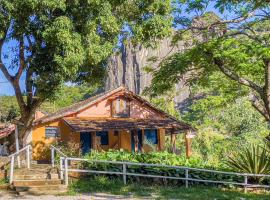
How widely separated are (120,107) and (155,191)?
16.0 meters

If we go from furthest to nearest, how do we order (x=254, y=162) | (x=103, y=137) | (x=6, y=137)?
(x=6, y=137) → (x=103, y=137) → (x=254, y=162)

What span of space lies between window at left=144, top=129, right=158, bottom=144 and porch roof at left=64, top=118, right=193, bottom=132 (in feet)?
4.38

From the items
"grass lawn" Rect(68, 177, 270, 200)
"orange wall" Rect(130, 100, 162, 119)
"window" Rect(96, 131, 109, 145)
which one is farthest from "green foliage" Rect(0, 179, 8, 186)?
"orange wall" Rect(130, 100, 162, 119)

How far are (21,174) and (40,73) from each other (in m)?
4.17

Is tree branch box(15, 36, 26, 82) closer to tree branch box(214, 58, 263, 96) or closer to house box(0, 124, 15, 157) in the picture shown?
tree branch box(214, 58, 263, 96)

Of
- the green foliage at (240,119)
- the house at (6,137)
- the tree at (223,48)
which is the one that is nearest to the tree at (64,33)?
the tree at (223,48)

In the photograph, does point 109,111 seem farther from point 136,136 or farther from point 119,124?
point 136,136

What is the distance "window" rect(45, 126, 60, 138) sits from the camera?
27125 mm

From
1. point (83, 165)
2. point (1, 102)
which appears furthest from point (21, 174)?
point (1, 102)

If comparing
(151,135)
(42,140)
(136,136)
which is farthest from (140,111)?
(42,140)

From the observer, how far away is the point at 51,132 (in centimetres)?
2731

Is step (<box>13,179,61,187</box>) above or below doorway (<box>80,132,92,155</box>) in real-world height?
below

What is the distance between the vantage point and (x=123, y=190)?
44.5 feet

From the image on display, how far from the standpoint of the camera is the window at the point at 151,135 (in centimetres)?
3025
